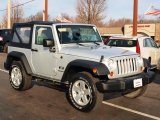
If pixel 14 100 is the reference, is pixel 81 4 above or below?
above

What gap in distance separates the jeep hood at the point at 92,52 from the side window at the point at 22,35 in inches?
60.1

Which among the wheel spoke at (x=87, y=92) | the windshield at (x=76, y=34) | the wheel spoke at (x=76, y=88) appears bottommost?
the wheel spoke at (x=87, y=92)

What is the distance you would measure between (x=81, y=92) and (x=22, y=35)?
2.95 m

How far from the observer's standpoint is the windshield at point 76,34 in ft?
25.9

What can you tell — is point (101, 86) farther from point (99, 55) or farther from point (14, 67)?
point (14, 67)

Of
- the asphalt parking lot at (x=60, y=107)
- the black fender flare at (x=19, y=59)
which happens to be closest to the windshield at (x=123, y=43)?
the asphalt parking lot at (x=60, y=107)

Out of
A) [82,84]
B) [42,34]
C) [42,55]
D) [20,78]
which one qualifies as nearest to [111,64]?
[82,84]

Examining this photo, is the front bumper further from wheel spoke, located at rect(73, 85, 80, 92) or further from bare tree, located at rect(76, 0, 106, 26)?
bare tree, located at rect(76, 0, 106, 26)

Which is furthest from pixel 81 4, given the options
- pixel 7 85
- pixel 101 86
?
pixel 101 86

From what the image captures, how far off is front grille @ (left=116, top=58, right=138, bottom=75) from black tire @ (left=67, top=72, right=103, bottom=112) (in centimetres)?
63

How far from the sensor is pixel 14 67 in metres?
9.14

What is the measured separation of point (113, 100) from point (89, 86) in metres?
1.47

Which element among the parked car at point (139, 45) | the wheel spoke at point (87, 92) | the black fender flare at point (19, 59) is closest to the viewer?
the wheel spoke at point (87, 92)

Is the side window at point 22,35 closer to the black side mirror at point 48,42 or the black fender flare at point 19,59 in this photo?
the black fender flare at point 19,59
